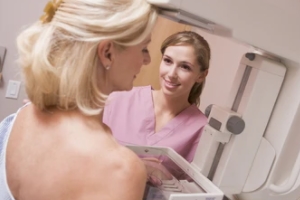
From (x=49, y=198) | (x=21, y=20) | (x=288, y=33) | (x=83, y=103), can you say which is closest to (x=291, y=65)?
(x=288, y=33)

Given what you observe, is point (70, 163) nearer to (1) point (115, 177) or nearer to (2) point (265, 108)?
(1) point (115, 177)

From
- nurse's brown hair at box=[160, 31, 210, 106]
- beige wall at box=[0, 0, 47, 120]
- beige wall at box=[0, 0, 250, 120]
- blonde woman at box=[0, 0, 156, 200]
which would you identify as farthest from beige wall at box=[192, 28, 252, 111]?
blonde woman at box=[0, 0, 156, 200]

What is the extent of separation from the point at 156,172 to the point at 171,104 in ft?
1.72

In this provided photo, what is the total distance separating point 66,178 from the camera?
74 centimetres

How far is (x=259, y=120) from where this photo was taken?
94cm

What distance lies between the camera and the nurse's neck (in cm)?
144

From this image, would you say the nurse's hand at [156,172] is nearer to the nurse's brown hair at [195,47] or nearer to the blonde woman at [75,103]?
the blonde woman at [75,103]

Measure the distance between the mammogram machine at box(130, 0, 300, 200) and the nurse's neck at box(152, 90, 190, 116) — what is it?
1.48 feet

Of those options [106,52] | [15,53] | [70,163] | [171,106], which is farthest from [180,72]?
[15,53]

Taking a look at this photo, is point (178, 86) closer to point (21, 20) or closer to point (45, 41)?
point (45, 41)

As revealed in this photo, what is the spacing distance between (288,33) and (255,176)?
36 cm

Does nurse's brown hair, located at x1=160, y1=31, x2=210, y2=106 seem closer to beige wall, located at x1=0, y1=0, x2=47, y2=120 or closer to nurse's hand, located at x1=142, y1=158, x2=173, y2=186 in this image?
nurse's hand, located at x1=142, y1=158, x2=173, y2=186

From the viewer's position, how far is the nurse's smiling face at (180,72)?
140cm

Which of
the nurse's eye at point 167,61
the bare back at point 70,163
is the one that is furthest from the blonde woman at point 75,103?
the nurse's eye at point 167,61
